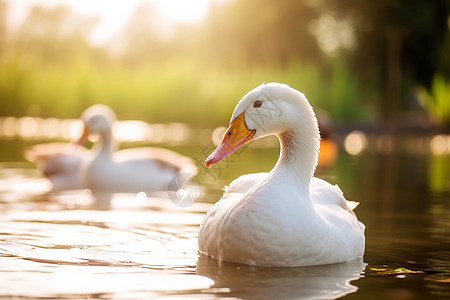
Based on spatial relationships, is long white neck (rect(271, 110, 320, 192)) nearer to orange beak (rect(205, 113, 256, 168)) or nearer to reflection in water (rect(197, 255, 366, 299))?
orange beak (rect(205, 113, 256, 168))

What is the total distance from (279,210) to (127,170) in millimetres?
6176

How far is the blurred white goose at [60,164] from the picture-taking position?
11508mm

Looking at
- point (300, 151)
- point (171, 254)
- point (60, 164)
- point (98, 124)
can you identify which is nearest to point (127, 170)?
point (98, 124)

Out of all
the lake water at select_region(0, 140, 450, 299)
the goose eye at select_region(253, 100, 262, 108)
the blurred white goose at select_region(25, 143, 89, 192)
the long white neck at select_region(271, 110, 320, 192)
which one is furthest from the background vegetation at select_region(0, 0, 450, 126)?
the goose eye at select_region(253, 100, 262, 108)

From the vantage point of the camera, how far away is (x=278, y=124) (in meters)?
5.47

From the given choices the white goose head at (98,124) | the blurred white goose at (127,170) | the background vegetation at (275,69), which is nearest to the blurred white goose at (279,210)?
the blurred white goose at (127,170)

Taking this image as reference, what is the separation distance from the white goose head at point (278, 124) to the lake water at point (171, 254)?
0.81 m

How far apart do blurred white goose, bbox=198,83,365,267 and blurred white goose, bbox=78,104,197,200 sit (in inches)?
204

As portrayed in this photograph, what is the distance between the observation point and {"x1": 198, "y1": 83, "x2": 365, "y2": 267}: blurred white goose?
5117 mm

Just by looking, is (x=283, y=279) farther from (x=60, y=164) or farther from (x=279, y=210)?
(x=60, y=164)

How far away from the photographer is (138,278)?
4668mm

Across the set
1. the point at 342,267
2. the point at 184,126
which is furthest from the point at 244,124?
the point at 184,126

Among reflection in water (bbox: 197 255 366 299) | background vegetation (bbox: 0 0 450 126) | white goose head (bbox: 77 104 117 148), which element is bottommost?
reflection in water (bbox: 197 255 366 299)

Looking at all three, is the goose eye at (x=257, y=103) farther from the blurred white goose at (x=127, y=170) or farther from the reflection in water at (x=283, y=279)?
the blurred white goose at (x=127, y=170)
